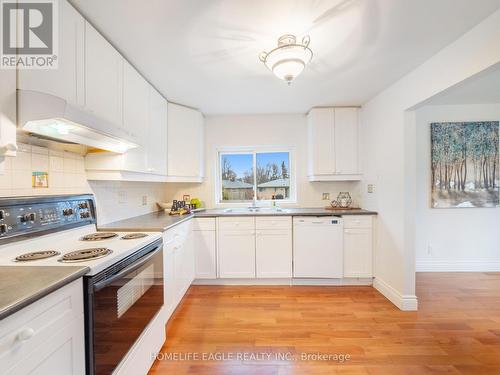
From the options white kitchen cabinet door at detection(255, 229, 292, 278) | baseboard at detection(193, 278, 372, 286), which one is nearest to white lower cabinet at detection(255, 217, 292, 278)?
white kitchen cabinet door at detection(255, 229, 292, 278)

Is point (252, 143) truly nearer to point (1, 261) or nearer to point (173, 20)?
point (173, 20)

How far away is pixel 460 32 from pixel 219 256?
2.98 m

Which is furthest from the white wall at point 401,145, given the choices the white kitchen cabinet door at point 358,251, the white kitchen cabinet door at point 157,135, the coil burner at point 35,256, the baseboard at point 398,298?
the coil burner at point 35,256

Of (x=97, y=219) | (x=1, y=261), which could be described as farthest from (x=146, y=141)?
(x=1, y=261)

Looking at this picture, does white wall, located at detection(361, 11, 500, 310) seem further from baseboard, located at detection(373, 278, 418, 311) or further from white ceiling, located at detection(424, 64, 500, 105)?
white ceiling, located at detection(424, 64, 500, 105)

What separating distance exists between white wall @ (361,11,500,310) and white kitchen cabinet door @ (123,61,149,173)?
2517 millimetres

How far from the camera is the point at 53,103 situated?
106 cm

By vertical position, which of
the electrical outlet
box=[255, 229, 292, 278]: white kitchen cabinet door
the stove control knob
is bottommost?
box=[255, 229, 292, 278]: white kitchen cabinet door

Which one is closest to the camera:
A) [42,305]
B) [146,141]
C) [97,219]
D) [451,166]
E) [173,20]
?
[42,305]

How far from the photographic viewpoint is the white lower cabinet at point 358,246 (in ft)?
9.29

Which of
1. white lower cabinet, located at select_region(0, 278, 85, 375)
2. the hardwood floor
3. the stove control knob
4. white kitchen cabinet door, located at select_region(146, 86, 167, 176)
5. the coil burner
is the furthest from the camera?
white kitchen cabinet door, located at select_region(146, 86, 167, 176)

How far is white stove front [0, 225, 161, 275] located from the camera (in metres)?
1.05

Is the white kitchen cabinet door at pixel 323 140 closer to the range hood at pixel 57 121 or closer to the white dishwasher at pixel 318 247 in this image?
the white dishwasher at pixel 318 247

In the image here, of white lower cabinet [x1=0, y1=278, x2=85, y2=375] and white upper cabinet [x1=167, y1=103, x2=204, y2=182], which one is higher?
white upper cabinet [x1=167, y1=103, x2=204, y2=182]
